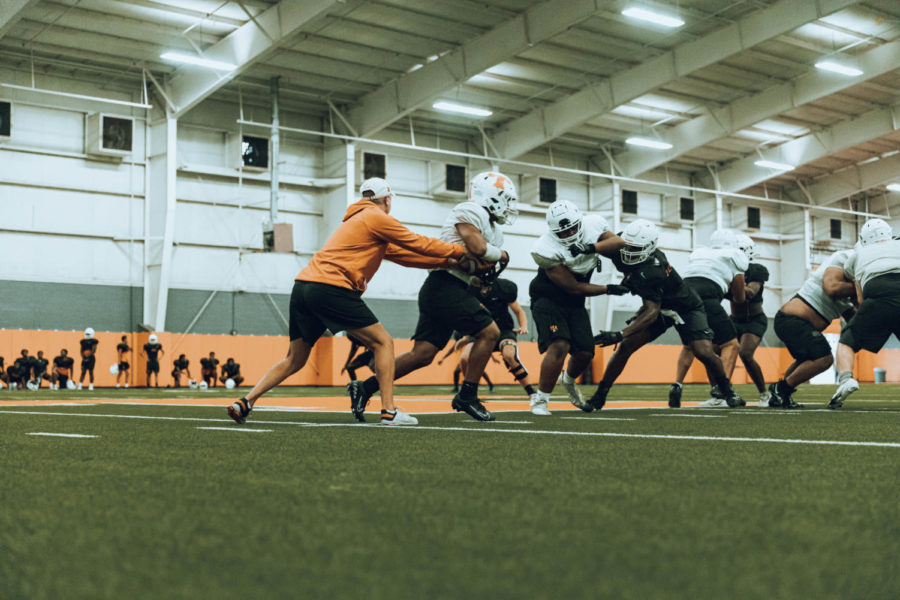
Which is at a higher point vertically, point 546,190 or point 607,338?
point 546,190

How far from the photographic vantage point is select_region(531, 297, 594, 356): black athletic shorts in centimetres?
845

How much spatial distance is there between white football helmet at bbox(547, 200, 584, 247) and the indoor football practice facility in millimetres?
32

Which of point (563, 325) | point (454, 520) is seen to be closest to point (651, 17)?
point (563, 325)

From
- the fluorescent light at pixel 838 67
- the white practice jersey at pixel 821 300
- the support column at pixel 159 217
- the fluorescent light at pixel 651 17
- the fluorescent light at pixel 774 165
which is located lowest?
the white practice jersey at pixel 821 300

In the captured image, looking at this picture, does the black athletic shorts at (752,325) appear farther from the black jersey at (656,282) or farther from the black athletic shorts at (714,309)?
the black jersey at (656,282)

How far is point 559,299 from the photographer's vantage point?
336 inches

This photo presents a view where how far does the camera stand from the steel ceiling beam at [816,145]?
31484 mm

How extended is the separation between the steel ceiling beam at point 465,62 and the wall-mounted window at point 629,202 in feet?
35.6

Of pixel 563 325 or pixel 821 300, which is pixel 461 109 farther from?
pixel 563 325

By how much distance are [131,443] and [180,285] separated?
23.2 meters

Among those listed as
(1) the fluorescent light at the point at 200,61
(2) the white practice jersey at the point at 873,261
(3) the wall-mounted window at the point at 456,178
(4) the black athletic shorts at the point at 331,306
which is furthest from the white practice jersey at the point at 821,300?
(3) the wall-mounted window at the point at 456,178

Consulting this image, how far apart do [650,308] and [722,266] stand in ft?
7.27

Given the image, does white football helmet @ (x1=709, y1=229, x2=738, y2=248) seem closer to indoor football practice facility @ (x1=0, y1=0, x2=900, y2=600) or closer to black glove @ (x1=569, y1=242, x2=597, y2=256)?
indoor football practice facility @ (x1=0, y1=0, x2=900, y2=600)

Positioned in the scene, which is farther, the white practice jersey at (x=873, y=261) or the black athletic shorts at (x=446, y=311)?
the white practice jersey at (x=873, y=261)
